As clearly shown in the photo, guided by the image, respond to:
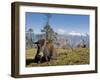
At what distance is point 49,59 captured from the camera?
2.12m

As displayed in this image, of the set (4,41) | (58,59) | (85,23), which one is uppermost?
(85,23)

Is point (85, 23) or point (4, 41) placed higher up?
point (85, 23)

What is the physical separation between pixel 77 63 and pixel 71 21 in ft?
1.26

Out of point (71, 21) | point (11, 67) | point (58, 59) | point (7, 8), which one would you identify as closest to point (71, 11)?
point (71, 21)

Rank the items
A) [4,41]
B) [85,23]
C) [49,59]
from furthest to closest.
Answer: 1. [85,23]
2. [49,59]
3. [4,41]

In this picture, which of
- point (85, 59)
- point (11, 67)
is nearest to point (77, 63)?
point (85, 59)

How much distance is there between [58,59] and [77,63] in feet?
0.65

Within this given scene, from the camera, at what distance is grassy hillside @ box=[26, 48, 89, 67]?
206 cm

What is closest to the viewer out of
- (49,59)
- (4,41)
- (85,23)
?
(4,41)

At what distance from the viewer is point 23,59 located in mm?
2016

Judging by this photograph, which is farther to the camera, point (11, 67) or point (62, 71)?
point (62, 71)

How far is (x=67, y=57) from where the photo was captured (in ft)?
7.22

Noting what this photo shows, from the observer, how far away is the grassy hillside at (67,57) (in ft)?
6.75

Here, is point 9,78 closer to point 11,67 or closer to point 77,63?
point 11,67
